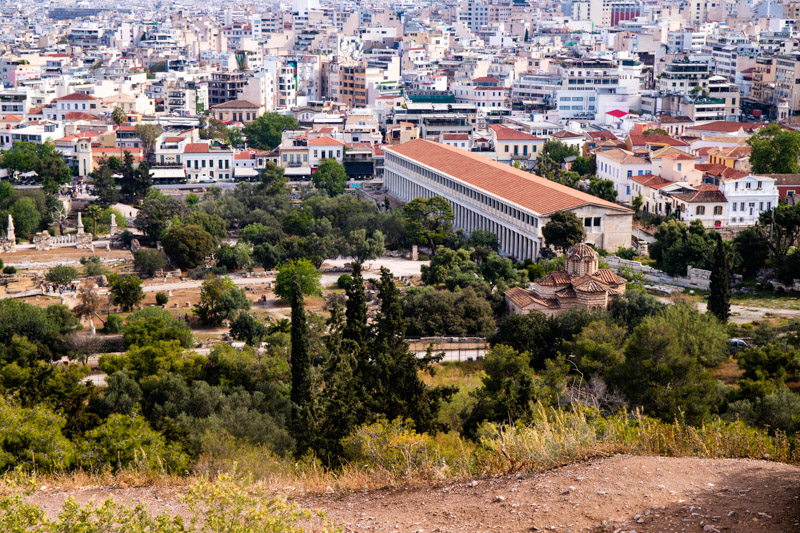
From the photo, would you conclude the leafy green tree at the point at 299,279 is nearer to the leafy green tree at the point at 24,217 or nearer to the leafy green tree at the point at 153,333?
the leafy green tree at the point at 153,333

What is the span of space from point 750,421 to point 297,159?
48403 millimetres

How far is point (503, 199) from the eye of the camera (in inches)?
1864

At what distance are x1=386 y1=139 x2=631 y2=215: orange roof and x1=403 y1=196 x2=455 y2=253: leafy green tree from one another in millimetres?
1880

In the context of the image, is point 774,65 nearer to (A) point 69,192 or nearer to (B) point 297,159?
(B) point 297,159

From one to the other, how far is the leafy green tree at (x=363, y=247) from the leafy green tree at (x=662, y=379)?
22.0 meters

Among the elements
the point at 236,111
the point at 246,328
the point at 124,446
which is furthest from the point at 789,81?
the point at 124,446

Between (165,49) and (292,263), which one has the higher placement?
(165,49)

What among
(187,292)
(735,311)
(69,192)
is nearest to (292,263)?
(187,292)

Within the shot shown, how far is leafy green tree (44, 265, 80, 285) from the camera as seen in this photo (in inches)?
1724

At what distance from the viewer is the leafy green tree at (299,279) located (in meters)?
39.9

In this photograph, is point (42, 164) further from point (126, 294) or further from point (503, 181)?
point (503, 181)

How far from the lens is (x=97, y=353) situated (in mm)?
34125

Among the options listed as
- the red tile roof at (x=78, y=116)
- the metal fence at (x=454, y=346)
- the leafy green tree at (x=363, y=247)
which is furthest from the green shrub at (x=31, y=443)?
the red tile roof at (x=78, y=116)

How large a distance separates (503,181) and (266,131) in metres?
32.0
